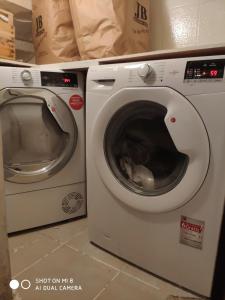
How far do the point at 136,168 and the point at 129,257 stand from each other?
14.6 inches

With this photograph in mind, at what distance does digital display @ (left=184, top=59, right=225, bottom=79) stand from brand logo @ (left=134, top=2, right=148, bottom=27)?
2.28 feet

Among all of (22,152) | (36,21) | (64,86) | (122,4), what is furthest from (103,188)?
(36,21)

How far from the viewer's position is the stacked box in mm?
1222

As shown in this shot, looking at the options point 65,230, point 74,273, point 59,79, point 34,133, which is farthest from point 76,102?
point 74,273

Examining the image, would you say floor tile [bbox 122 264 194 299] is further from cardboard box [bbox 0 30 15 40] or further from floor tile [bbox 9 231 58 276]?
cardboard box [bbox 0 30 15 40]

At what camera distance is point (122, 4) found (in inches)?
45.2

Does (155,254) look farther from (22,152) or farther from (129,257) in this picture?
(22,152)

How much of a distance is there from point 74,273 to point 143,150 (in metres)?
0.57

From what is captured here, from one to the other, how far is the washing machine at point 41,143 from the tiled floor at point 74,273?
0.50ft

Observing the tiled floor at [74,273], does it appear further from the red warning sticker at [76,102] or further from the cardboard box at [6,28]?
the cardboard box at [6,28]

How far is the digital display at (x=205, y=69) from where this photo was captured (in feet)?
2.28

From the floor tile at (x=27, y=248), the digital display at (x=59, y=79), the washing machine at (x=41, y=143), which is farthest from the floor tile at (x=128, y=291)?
the digital display at (x=59, y=79)

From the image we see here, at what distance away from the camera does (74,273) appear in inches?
37.5

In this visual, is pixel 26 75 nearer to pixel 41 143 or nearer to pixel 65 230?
pixel 41 143
